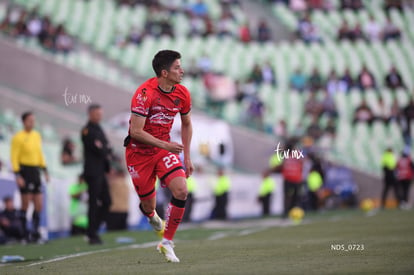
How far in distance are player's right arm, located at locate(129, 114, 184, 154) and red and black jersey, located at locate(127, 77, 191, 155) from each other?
70 millimetres

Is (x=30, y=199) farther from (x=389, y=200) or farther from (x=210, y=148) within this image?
(x=389, y=200)

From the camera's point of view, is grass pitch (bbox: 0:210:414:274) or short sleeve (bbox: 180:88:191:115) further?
short sleeve (bbox: 180:88:191:115)

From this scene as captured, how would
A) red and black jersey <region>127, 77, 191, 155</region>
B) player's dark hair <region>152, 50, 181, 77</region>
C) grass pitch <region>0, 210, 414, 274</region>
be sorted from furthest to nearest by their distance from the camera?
player's dark hair <region>152, 50, 181, 77</region> < red and black jersey <region>127, 77, 191, 155</region> < grass pitch <region>0, 210, 414, 274</region>

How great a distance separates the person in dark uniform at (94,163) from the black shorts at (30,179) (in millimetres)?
1088

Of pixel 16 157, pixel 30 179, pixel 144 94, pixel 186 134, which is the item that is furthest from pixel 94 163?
pixel 144 94

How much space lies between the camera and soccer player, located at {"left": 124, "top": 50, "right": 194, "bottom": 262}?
1019 centimetres

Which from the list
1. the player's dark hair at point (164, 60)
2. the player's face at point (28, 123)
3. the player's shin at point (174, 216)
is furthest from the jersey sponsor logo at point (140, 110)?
the player's face at point (28, 123)

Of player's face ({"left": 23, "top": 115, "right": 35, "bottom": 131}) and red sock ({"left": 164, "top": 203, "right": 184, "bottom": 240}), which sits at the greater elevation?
player's face ({"left": 23, "top": 115, "right": 35, "bottom": 131})

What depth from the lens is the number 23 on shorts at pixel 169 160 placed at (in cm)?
1045

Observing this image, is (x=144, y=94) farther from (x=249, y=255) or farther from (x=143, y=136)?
(x=249, y=255)

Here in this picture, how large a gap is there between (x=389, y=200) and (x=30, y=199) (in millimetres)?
16978

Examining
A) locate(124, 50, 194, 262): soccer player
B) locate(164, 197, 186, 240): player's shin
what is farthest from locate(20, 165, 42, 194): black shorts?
locate(164, 197, 186, 240): player's shin

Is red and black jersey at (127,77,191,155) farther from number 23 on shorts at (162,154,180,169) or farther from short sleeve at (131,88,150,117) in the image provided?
number 23 on shorts at (162,154,180,169)

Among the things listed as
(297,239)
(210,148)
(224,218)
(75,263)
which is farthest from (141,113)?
(210,148)
